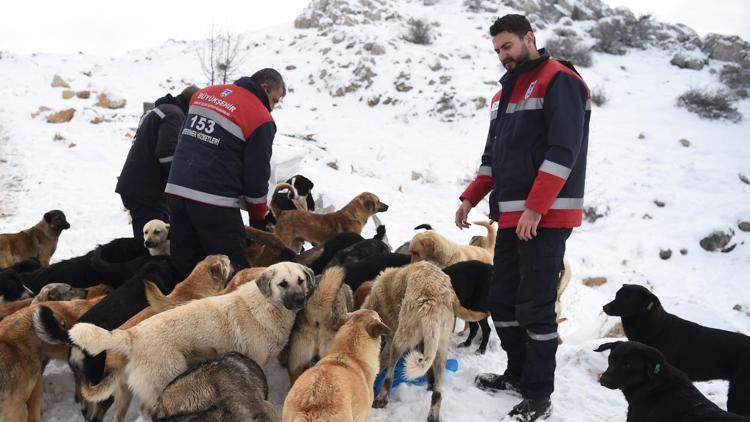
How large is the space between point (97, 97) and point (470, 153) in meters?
17.0

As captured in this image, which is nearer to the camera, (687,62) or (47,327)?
(47,327)

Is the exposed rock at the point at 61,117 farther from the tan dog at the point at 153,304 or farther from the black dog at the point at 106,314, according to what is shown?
the tan dog at the point at 153,304

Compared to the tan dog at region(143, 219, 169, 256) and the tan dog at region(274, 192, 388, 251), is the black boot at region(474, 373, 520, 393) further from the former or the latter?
the tan dog at region(274, 192, 388, 251)

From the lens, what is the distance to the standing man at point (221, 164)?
4.31 meters

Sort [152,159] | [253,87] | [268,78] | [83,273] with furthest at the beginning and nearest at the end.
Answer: [152,159] → [83,273] → [268,78] → [253,87]

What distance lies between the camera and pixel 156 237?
18.3 ft

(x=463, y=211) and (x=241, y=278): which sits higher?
(x=463, y=211)

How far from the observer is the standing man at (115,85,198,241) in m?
5.59

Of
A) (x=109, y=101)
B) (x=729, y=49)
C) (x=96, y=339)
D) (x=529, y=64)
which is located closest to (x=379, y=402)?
(x=96, y=339)

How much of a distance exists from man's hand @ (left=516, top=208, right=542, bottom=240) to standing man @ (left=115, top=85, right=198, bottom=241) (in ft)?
13.4

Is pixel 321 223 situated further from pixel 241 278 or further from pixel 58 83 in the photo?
pixel 58 83

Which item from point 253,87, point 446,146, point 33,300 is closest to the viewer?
point 33,300

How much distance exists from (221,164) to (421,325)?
224 centimetres

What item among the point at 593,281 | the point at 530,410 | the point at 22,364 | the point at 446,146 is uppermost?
the point at 22,364
